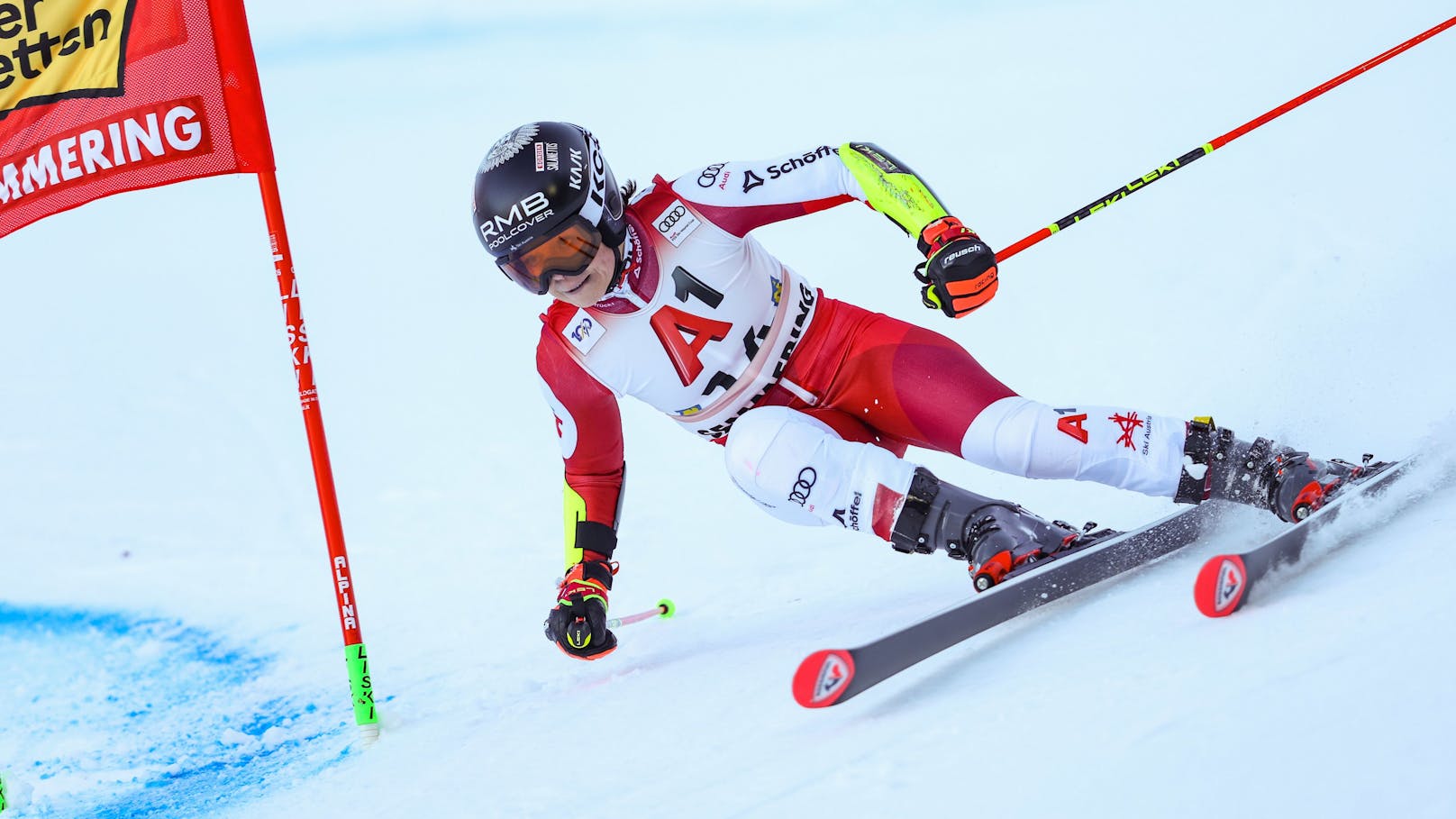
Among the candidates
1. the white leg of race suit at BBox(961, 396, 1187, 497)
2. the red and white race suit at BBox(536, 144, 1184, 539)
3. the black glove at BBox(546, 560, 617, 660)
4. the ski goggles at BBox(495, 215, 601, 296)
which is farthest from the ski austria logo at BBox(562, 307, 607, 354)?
the white leg of race suit at BBox(961, 396, 1187, 497)

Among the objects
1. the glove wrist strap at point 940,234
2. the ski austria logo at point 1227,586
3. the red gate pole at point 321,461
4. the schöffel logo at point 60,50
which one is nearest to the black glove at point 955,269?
the glove wrist strap at point 940,234

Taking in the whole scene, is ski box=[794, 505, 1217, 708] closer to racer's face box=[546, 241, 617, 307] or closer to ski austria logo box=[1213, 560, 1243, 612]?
ski austria logo box=[1213, 560, 1243, 612]

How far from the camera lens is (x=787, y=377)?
122 inches

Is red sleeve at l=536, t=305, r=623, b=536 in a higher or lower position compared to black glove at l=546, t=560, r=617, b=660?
higher

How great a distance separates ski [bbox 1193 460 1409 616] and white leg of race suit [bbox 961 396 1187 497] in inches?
15.3

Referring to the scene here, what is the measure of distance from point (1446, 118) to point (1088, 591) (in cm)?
398

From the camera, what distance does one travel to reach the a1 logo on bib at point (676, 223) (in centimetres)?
300

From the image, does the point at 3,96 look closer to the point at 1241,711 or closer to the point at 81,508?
the point at 81,508

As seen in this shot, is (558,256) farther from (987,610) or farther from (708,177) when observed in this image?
(987,610)

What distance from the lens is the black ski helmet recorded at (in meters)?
2.74

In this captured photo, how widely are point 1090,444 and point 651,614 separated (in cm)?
145

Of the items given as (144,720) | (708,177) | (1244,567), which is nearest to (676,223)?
(708,177)

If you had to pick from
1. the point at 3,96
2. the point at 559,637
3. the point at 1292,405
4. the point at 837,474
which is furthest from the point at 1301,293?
the point at 3,96

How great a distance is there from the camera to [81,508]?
5355mm
